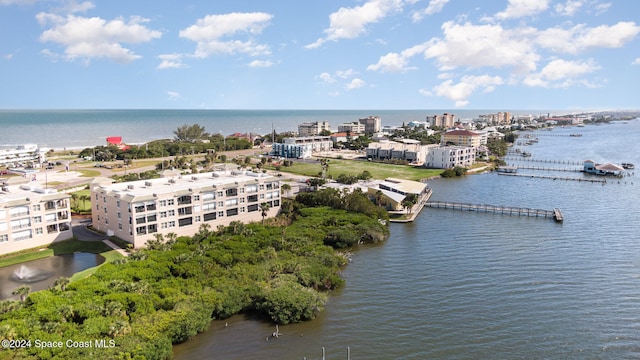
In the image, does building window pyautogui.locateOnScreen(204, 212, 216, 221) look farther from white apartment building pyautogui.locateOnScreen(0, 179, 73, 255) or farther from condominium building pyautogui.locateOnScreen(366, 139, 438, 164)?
condominium building pyautogui.locateOnScreen(366, 139, 438, 164)

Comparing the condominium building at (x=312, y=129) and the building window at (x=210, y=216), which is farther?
the condominium building at (x=312, y=129)

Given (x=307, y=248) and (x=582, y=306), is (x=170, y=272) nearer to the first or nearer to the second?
(x=307, y=248)

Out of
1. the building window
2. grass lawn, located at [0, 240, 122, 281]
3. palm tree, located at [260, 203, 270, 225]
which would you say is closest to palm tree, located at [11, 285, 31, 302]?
grass lawn, located at [0, 240, 122, 281]

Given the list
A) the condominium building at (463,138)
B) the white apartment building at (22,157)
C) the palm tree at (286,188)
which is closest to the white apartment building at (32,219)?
the palm tree at (286,188)

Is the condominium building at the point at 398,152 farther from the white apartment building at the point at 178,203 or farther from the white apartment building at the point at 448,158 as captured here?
the white apartment building at the point at 178,203

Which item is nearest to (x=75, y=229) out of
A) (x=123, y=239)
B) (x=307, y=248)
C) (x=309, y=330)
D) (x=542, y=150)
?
(x=123, y=239)

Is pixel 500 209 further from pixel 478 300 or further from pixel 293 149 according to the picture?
pixel 293 149
